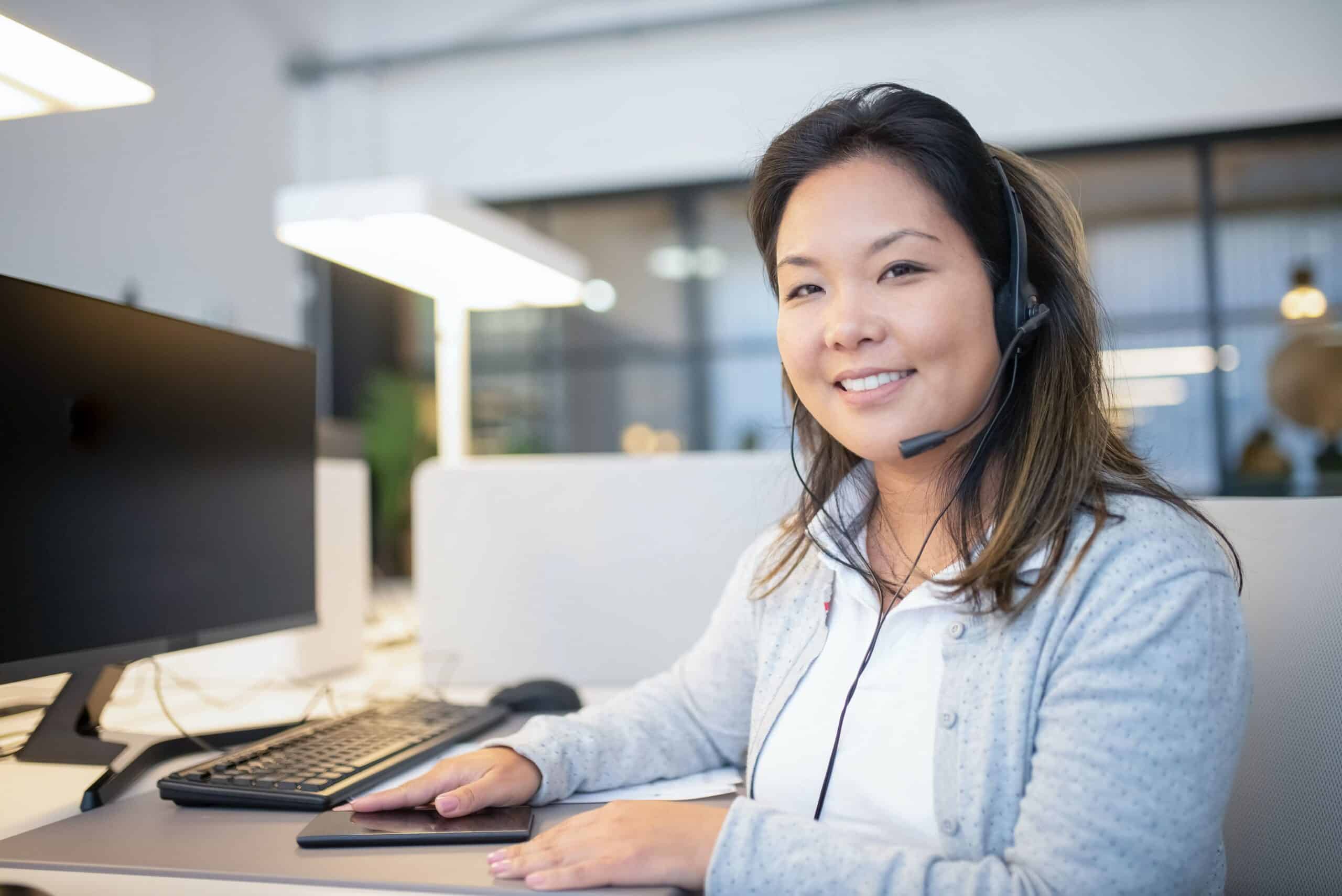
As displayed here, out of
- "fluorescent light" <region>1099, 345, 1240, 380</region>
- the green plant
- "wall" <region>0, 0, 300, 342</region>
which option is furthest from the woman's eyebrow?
the green plant

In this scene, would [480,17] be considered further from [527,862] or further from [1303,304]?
[527,862]

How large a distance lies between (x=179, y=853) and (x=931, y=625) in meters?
0.61

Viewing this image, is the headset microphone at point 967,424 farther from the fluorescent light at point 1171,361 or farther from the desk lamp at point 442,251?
the fluorescent light at point 1171,361

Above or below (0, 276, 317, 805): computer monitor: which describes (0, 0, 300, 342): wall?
above

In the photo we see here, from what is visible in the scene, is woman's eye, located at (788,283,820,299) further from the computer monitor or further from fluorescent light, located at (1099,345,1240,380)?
fluorescent light, located at (1099,345,1240,380)

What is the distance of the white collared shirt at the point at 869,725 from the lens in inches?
30.1

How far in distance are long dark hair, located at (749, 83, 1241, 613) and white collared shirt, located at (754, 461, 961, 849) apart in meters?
0.04

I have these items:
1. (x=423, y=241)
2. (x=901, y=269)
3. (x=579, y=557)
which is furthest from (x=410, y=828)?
(x=423, y=241)

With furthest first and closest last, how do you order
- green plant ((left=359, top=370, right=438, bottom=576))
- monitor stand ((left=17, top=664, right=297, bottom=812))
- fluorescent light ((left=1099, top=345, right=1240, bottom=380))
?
green plant ((left=359, top=370, right=438, bottom=576))
fluorescent light ((left=1099, top=345, right=1240, bottom=380))
monitor stand ((left=17, top=664, right=297, bottom=812))

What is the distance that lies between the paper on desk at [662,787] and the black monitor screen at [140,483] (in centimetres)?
30

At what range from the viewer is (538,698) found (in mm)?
1184

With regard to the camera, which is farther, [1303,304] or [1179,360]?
[1179,360]

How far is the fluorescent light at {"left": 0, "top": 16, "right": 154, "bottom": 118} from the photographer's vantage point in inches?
35.7

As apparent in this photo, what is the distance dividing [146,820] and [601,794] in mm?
383
